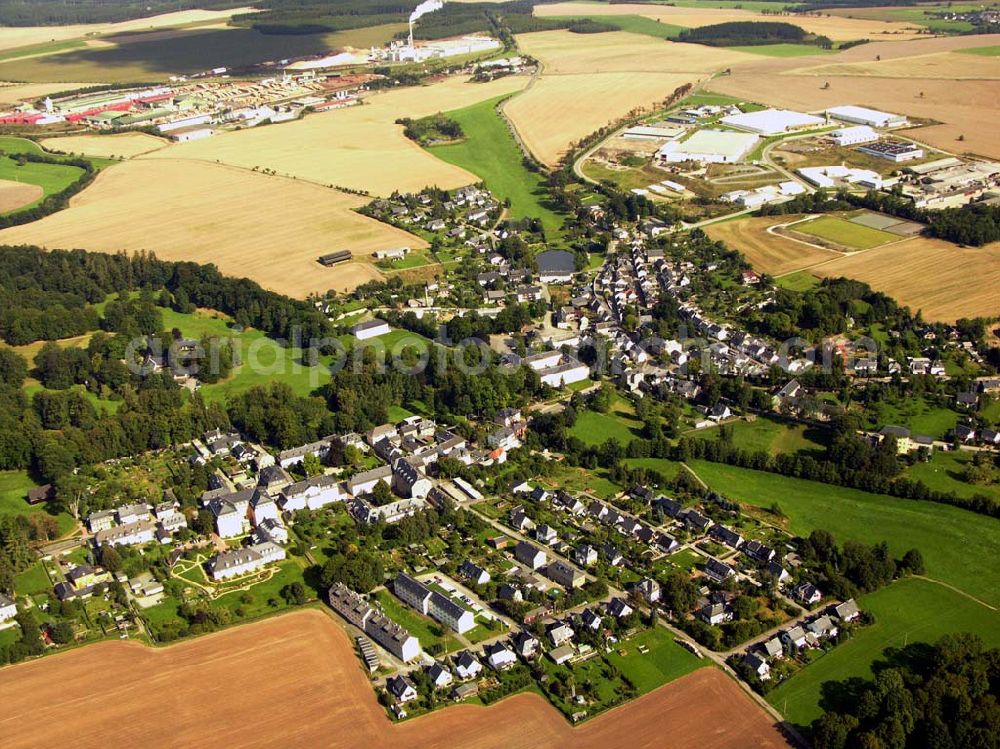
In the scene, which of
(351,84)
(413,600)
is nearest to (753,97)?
(351,84)

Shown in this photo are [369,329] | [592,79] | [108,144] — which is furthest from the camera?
[592,79]

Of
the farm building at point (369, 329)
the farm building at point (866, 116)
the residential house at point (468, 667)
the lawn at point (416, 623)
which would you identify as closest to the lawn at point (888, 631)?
the residential house at point (468, 667)

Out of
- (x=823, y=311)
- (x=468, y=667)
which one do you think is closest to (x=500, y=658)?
(x=468, y=667)

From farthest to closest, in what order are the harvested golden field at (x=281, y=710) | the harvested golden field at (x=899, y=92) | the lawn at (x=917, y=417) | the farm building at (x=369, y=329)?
1. the harvested golden field at (x=899, y=92)
2. the farm building at (x=369, y=329)
3. the lawn at (x=917, y=417)
4. the harvested golden field at (x=281, y=710)

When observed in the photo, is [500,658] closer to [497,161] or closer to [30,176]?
[497,161]

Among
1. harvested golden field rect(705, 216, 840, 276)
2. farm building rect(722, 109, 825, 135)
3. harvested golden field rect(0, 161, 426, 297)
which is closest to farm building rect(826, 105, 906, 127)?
farm building rect(722, 109, 825, 135)

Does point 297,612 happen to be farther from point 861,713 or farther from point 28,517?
point 861,713

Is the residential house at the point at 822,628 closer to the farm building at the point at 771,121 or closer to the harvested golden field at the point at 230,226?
the harvested golden field at the point at 230,226
